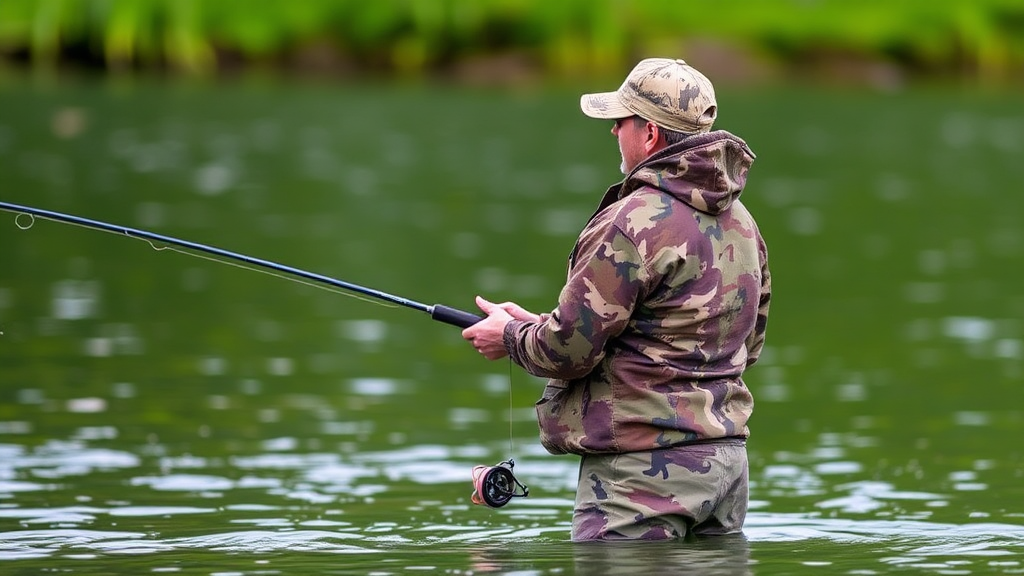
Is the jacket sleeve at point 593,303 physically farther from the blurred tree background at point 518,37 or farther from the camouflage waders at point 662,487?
the blurred tree background at point 518,37

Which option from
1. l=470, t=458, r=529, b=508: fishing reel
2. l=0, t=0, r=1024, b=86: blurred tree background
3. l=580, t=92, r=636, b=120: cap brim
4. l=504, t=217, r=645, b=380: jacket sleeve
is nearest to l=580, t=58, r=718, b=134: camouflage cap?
l=580, t=92, r=636, b=120: cap brim

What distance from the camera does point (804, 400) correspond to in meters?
12.4

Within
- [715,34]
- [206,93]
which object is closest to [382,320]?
[206,93]

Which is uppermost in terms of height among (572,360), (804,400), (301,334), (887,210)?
(887,210)

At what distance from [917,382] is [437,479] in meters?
4.62

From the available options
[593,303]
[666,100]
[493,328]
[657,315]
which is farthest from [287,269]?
[666,100]

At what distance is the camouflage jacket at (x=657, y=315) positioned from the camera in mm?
6074

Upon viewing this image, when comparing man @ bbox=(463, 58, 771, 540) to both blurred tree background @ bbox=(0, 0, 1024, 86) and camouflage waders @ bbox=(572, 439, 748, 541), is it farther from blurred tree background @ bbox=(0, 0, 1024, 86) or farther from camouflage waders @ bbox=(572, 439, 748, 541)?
blurred tree background @ bbox=(0, 0, 1024, 86)

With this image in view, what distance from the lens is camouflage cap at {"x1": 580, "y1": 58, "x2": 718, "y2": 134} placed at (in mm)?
6145

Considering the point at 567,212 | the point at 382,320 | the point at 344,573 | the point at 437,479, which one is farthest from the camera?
the point at 567,212

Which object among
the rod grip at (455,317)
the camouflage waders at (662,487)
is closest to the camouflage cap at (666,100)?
the rod grip at (455,317)

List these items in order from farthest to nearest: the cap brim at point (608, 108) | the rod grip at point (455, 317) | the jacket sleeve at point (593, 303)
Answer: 1. the rod grip at point (455, 317)
2. the cap brim at point (608, 108)
3. the jacket sleeve at point (593, 303)

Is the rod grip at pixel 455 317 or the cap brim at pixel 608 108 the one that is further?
the rod grip at pixel 455 317

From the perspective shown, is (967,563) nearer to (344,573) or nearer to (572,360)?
(572,360)
